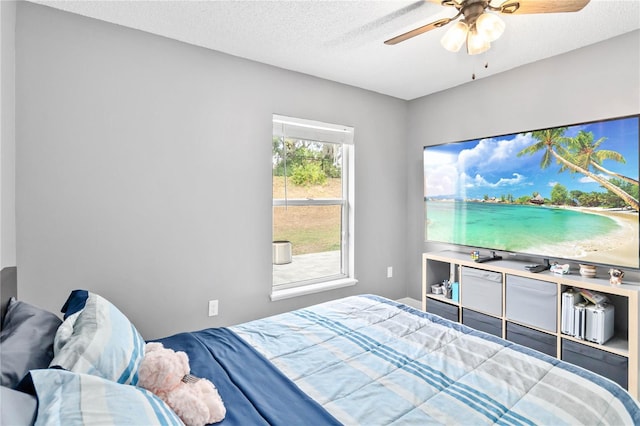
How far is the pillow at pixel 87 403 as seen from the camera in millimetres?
751

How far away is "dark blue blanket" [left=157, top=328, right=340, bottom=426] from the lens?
111 centimetres

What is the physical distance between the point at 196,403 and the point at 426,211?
3098 millimetres

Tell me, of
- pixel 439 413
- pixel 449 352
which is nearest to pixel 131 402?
pixel 439 413

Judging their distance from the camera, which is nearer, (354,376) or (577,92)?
(354,376)

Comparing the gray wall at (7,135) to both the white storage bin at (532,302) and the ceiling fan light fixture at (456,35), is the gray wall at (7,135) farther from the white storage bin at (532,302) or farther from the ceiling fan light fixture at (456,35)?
the white storage bin at (532,302)

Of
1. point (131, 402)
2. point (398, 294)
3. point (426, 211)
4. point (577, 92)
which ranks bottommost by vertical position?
point (398, 294)

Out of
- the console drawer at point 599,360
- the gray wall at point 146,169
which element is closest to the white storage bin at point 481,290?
the console drawer at point 599,360

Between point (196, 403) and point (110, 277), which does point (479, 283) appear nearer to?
point (196, 403)

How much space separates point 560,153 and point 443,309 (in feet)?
5.45

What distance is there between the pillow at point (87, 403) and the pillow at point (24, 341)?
139 millimetres

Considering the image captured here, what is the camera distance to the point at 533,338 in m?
2.52

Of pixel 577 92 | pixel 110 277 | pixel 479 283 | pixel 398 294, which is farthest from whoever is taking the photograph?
pixel 398 294

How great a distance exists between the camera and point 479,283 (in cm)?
285

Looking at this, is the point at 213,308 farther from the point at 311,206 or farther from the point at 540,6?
the point at 540,6
